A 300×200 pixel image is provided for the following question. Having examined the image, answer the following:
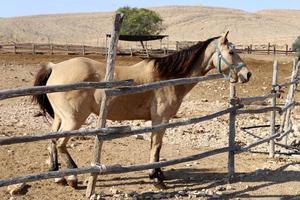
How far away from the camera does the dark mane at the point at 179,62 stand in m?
7.75

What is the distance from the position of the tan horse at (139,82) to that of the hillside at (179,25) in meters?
72.3

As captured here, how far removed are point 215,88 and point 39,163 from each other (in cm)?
1440

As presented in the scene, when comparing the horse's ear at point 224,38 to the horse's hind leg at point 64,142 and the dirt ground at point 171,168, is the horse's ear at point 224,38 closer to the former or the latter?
the dirt ground at point 171,168

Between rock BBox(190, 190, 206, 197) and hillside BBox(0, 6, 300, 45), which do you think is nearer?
rock BBox(190, 190, 206, 197)

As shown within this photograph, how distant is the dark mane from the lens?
7.75 metres

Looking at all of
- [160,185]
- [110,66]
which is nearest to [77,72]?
[110,66]

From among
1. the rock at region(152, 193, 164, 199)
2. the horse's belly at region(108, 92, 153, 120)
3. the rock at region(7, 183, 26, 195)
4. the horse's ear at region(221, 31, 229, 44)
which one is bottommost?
the rock at region(152, 193, 164, 199)

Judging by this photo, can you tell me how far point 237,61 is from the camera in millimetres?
7797

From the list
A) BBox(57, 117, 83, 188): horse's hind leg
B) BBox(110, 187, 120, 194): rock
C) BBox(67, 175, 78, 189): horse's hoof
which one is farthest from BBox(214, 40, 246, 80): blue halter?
BBox(67, 175, 78, 189): horse's hoof

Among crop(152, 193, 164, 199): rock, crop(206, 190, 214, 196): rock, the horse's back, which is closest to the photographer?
crop(152, 193, 164, 199): rock

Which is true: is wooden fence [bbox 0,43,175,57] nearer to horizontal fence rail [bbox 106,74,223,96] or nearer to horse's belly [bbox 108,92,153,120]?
horse's belly [bbox 108,92,153,120]

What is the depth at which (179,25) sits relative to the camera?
98.0 m

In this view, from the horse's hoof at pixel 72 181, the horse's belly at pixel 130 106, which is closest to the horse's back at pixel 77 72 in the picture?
the horse's belly at pixel 130 106

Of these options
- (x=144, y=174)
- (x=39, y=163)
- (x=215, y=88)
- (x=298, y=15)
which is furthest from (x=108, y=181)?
(x=298, y=15)
